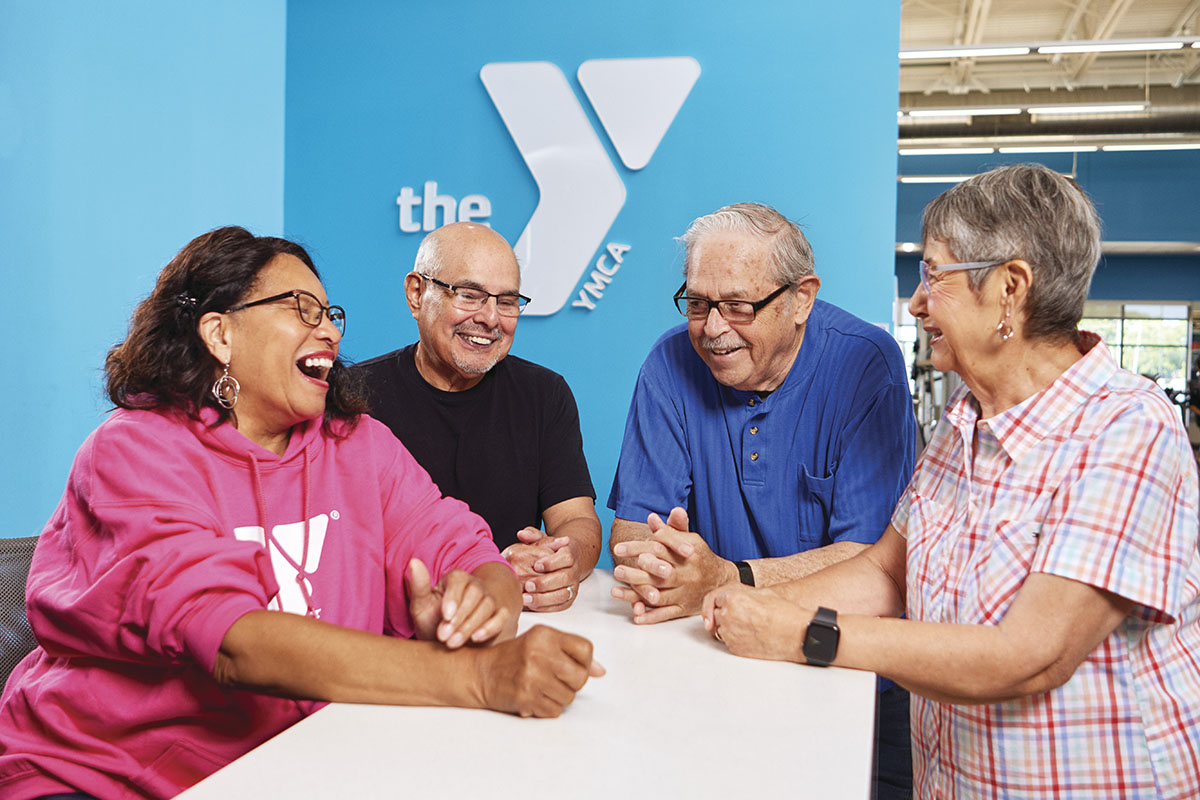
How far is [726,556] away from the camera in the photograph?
2.32 metres

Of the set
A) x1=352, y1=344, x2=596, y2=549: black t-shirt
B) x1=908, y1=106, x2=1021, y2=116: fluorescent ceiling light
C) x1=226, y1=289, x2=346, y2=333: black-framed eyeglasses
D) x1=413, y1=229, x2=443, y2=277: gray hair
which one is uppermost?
x1=908, y1=106, x2=1021, y2=116: fluorescent ceiling light

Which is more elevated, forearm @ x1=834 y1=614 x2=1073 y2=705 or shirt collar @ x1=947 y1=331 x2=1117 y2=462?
shirt collar @ x1=947 y1=331 x2=1117 y2=462

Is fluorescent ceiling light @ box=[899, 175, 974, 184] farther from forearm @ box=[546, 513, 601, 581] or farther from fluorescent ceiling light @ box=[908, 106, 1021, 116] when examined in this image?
forearm @ box=[546, 513, 601, 581]

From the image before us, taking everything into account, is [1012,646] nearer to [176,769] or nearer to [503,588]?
[503,588]

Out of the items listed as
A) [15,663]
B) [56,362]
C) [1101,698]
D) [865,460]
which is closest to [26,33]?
[56,362]

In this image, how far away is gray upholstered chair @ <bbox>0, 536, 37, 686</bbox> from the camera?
5.40 feet

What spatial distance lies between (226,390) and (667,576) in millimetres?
855

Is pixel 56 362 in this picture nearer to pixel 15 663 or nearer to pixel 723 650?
pixel 15 663

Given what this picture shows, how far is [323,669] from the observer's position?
127cm

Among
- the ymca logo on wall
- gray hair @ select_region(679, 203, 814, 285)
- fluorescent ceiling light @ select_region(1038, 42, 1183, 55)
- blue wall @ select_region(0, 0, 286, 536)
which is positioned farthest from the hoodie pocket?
fluorescent ceiling light @ select_region(1038, 42, 1183, 55)

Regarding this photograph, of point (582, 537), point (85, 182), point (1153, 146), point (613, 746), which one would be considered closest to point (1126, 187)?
point (1153, 146)

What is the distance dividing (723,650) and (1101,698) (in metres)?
0.58

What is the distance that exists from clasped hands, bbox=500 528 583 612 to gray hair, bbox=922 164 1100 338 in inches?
36.9

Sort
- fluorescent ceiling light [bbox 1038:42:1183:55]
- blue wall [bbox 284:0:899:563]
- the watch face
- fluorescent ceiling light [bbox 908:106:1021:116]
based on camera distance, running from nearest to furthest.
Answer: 1. the watch face
2. blue wall [bbox 284:0:899:563]
3. fluorescent ceiling light [bbox 1038:42:1183:55]
4. fluorescent ceiling light [bbox 908:106:1021:116]
